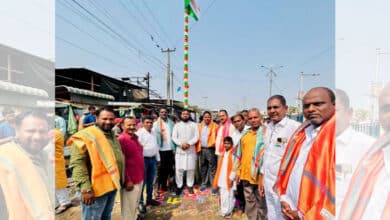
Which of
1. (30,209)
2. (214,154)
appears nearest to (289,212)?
(30,209)

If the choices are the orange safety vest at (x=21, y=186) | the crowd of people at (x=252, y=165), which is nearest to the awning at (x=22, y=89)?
the crowd of people at (x=252, y=165)

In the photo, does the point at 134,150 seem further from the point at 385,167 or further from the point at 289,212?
the point at 385,167

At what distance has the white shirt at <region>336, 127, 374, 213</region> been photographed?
36.7 inches

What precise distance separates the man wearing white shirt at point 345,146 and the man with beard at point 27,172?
1.57 meters

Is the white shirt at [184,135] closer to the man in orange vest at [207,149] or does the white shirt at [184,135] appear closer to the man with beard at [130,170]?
the man in orange vest at [207,149]

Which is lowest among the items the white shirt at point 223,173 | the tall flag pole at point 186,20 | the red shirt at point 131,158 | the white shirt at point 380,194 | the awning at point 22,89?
the white shirt at point 223,173

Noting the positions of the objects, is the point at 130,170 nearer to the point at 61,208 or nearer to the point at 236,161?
the point at 236,161

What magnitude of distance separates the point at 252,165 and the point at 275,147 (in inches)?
21.2

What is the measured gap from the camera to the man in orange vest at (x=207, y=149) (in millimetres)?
4414

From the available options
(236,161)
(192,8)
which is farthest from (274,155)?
(192,8)

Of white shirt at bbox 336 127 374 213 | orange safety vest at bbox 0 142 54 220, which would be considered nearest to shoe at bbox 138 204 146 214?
orange safety vest at bbox 0 142 54 220

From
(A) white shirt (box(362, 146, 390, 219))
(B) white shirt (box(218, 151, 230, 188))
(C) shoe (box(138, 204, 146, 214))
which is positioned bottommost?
(C) shoe (box(138, 204, 146, 214))

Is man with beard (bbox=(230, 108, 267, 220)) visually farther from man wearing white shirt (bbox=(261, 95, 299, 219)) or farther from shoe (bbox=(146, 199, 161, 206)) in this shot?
shoe (bbox=(146, 199, 161, 206))

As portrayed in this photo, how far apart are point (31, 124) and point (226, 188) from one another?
259 cm
